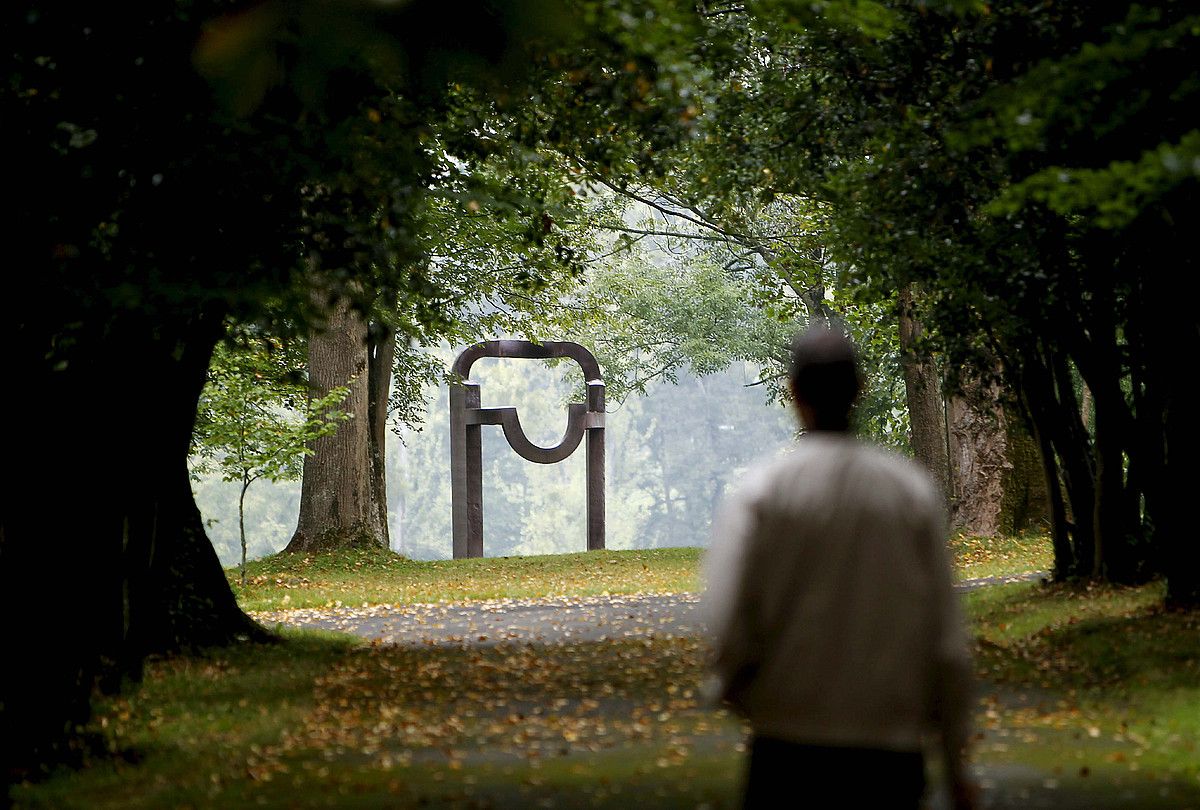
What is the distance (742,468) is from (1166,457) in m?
87.5

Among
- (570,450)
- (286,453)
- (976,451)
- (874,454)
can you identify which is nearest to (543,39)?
(874,454)

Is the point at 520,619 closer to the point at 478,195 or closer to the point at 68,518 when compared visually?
the point at 478,195

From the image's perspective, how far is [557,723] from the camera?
9.48 m

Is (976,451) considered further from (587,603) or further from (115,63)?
(115,63)

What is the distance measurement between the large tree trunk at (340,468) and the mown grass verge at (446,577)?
42cm

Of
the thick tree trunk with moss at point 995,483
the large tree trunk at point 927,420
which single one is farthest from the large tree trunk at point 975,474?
the large tree trunk at point 927,420

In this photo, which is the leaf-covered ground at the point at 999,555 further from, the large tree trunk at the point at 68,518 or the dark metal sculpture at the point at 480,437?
the large tree trunk at the point at 68,518

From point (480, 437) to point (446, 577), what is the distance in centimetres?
719

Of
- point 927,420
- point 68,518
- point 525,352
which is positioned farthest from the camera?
point 525,352

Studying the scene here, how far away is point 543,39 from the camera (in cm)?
324

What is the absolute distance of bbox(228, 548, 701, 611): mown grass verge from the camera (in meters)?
20.9

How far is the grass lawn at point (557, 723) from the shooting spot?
7.10 m

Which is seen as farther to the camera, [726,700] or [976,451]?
[976,451]

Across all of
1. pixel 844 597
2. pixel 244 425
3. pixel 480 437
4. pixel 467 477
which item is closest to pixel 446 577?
pixel 244 425
